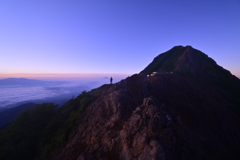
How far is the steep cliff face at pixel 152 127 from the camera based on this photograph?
5820 millimetres

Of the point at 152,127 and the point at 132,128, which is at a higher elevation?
the point at 152,127

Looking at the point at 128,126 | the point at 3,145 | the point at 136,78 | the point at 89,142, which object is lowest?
the point at 3,145

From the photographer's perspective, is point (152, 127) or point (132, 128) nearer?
point (152, 127)

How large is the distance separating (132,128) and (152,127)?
1142mm

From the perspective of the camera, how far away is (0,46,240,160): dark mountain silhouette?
236 inches

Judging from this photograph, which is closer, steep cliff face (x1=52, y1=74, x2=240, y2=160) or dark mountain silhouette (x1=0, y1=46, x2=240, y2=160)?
steep cliff face (x1=52, y1=74, x2=240, y2=160)

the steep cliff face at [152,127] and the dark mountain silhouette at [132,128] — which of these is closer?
the steep cliff face at [152,127]

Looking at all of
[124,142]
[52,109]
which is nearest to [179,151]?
[124,142]

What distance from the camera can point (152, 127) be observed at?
6.22 meters

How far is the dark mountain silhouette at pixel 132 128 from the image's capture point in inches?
236

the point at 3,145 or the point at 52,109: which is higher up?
the point at 52,109

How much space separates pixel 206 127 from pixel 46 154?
18.8m

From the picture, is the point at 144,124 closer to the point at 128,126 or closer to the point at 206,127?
the point at 128,126

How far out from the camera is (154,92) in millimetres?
16172
